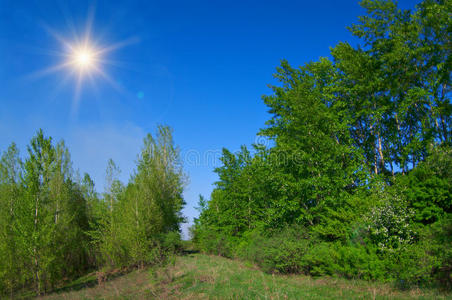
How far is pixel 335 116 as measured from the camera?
20.0 meters

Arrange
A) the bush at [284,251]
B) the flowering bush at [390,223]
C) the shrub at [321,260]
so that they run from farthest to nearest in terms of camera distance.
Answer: the bush at [284,251]
the shrub at [321,260]
the flowering bush at [390,223]

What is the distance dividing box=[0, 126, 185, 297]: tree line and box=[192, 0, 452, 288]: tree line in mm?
10891

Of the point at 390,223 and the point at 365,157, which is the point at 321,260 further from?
the point at 365,157

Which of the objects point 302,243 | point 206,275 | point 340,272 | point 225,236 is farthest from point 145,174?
point 340,272

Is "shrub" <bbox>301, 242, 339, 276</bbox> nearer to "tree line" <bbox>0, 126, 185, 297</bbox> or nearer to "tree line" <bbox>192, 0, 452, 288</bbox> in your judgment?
"tree line" <bbox>192, 0, 452, 288</bbox>

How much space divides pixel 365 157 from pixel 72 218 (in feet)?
91.6

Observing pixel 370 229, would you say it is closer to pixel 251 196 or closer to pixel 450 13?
pixel 450 13

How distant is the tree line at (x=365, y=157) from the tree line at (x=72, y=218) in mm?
10891

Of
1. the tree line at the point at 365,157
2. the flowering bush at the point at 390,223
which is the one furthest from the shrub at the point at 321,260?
the flowering bush at the point at 390,223

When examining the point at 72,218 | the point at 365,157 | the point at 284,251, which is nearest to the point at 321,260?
the point at 284,251

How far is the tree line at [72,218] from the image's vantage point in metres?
17.8

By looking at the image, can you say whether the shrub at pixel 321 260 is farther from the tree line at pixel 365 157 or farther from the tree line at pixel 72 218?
the tree line at pixel 72 218

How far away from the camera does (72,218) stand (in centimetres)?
2548

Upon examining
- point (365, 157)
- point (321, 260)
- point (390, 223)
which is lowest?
point (321, 260)
